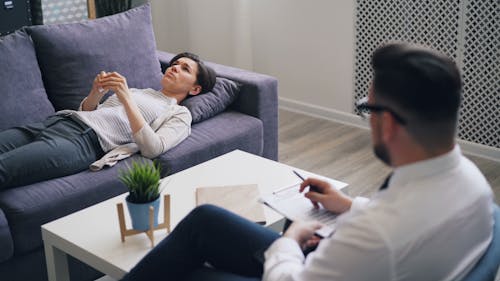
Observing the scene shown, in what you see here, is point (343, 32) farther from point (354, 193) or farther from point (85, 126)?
point (85, 126)

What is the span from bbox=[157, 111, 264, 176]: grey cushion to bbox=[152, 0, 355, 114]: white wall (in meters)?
1.11

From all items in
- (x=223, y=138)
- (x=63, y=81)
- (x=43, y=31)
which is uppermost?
(x=43, y=31)

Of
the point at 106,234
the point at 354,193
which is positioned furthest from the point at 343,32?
the point at 106,234

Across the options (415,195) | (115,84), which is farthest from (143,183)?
(415,195)

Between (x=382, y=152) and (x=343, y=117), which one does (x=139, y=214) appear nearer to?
(x=382, y=152)

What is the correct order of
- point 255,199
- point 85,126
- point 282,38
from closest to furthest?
point 255,199 → point 85,126 → point 282,38

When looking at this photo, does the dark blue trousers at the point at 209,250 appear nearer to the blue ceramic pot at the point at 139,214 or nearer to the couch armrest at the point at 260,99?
the blue ceramic pot at the point at 139,214

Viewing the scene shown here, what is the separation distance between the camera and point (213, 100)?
325 centimetres

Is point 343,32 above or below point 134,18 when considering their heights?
below

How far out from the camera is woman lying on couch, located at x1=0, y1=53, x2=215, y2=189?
8.95 feet

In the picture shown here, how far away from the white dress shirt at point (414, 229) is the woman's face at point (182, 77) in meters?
1.75

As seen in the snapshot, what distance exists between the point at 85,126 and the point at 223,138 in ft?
1.83

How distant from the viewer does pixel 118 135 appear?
2.95 m

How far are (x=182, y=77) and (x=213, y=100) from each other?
16 cm
